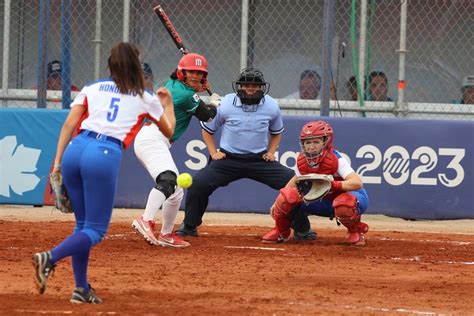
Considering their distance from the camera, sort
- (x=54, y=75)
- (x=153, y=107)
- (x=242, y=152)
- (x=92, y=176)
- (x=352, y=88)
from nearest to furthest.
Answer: (x=92, y=176)
(x=153, y=107)
(x=242, y=152)
(x=54, y=75)
(x=352, y=88)

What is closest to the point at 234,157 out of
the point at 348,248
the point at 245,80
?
the point at 245,80

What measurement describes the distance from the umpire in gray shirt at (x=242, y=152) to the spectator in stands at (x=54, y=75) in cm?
342

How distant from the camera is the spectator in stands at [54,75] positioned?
13.6 m

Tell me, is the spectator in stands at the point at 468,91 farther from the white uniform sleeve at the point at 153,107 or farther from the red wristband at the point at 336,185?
the white uniform sleeve at the point at 153,107

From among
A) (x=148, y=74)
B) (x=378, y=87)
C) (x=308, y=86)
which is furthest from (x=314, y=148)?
(x=148, y=74)

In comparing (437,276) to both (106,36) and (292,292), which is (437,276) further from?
(106,36)

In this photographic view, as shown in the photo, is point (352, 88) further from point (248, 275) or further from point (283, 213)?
point (248, 275)

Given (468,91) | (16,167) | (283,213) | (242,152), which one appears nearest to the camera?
(283,213)

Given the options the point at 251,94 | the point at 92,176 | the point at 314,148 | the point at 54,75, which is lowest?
the point at 92,176

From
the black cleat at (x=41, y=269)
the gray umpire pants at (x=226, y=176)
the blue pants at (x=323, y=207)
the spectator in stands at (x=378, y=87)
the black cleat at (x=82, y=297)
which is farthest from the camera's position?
the spectator in stands at (x=378, y=87)

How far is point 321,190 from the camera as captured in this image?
9.71 meters

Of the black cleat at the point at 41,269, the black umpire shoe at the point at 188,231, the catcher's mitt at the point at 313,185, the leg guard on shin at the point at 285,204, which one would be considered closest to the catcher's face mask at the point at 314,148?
the catcher's mitt at the point at 313,185

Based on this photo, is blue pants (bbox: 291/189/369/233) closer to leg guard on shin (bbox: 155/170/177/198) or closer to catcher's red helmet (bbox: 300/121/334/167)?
catcher's red helmet (bbox: 300/121/334/167)

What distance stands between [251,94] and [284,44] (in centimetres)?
416
